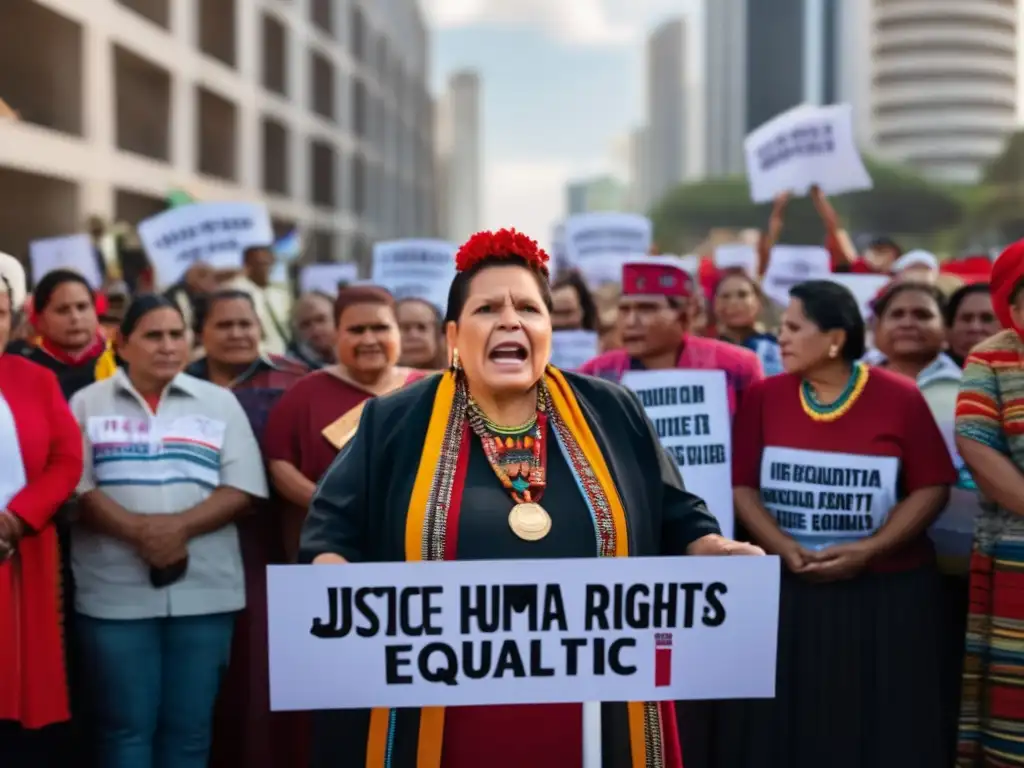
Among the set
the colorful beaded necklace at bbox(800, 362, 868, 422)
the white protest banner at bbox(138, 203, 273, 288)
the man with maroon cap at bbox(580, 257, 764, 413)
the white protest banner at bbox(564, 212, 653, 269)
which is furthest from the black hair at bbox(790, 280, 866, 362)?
the white protest banner at bbox(564, 212, 653, 269)

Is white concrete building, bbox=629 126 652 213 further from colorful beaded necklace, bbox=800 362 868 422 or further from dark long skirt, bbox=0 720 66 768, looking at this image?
dark long skirt, bbox=0 720 66 768

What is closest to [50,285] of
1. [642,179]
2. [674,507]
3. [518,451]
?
[518,451]

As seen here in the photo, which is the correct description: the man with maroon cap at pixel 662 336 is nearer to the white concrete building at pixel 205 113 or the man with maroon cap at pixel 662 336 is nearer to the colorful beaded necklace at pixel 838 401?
the colorful beaded necklace at pixel 838 401

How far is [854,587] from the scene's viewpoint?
4.18 m

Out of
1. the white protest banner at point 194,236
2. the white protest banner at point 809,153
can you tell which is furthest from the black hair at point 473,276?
the white protest banner at point 194,236

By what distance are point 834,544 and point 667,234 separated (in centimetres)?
7988

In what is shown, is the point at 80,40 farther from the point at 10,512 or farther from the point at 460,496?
the point at 460,496

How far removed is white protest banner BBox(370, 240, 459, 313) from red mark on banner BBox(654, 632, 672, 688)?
6.20 m

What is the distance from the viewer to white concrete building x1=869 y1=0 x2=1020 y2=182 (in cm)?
12162

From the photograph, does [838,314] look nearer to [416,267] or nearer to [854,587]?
[854,587]

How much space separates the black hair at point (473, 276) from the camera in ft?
9.84

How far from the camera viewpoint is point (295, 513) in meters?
4.64

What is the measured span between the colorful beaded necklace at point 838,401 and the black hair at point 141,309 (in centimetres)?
230

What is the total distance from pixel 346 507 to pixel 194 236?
21.3 ft
